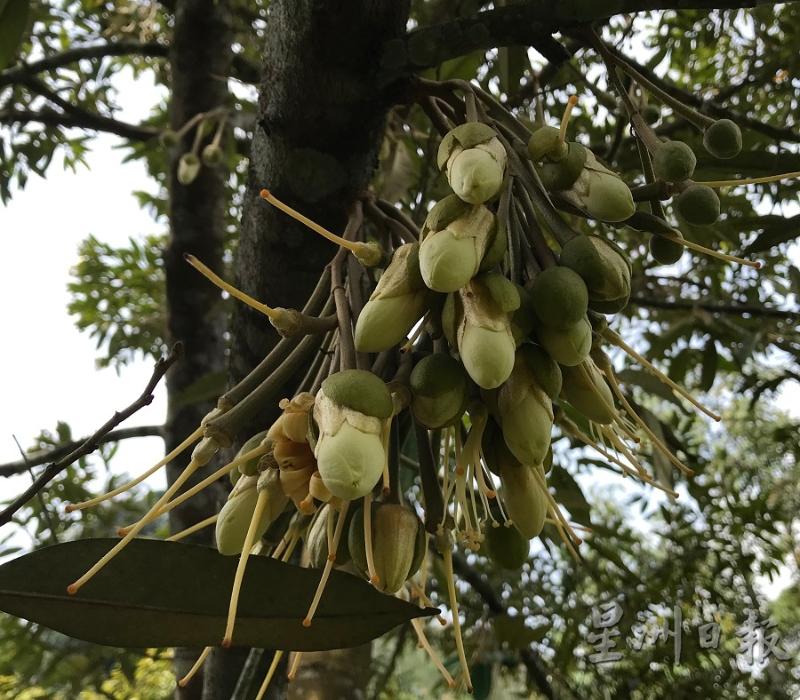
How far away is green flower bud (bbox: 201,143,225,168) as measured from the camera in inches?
65.6

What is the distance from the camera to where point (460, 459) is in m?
0.58

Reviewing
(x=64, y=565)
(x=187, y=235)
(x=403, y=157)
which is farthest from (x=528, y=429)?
(x=187, y=235)

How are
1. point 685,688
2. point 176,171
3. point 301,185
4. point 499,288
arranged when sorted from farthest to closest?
point 176,171, point 685,688, point 301,185, point 499,288

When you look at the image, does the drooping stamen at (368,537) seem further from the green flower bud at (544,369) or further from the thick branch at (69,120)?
the thick branch at (69,120)

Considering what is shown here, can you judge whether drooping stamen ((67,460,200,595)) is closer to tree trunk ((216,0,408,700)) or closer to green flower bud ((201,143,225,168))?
tree trunk ((216,0,408,700))

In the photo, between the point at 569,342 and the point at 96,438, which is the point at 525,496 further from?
the point at 96,438

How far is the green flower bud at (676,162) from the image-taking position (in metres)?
0.56

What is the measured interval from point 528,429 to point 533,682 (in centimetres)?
156

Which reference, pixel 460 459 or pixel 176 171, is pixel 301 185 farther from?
pixel 176 171

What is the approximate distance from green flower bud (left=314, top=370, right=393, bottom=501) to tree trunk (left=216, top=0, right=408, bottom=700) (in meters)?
0.37

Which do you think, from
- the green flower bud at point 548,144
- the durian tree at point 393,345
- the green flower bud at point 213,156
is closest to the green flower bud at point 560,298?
the durian tree at point 393,345

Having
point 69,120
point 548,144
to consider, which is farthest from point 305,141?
point 69,120

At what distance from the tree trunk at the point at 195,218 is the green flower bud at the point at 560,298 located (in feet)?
3.99

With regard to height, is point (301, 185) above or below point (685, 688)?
above
